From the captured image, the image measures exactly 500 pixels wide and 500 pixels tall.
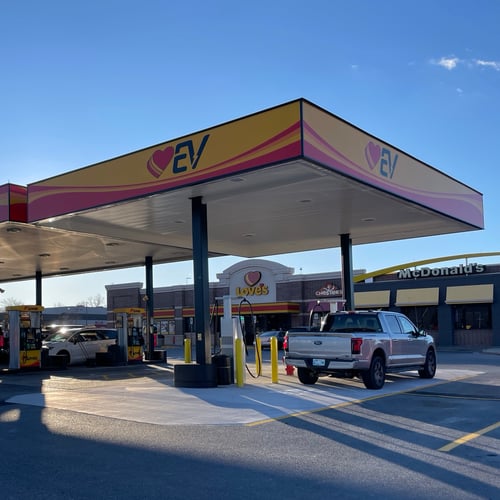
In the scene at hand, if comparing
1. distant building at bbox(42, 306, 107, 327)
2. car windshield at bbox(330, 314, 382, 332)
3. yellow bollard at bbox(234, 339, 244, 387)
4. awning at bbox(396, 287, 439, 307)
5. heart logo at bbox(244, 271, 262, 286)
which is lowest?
distant building at bbox(42, 306, 107, 327)

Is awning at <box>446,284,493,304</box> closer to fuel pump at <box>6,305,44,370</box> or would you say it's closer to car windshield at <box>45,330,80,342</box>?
car windshield at <box>45,330,80,342</box>

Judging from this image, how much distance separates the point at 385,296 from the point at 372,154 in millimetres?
31507

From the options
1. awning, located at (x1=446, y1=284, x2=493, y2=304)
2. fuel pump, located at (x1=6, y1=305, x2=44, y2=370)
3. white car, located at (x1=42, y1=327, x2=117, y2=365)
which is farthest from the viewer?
awning, located at (x1=446, y1=284, x2=493, y2=304)

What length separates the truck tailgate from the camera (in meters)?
15.0

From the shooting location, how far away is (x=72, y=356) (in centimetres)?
2688

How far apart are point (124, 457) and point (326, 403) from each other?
5751mm

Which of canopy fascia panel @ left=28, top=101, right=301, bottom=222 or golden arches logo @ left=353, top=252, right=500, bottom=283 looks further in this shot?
golden arches logo @ left=353, top=252, right=500, bottom=283

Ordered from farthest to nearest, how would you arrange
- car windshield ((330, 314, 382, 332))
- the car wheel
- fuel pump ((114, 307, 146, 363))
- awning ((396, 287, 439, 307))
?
awning ((396, 287, 439, 307)), fuel pump ((114, 307, 146, 363)), the car wheel, car windshield ((330, 314, 382, 332))

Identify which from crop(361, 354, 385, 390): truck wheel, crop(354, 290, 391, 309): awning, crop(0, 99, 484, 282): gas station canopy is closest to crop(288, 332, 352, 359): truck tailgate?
crop(361, 354, 385, 390): truck wheel

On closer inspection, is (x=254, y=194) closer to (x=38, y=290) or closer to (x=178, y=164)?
(x=178, y=164)

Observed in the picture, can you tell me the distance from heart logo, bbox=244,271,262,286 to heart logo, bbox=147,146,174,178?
38.4 m

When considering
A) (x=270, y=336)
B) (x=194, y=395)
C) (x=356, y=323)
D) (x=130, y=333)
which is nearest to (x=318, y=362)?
(x=356, y=323)

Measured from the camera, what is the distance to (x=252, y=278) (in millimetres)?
54062

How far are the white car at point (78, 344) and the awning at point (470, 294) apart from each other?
78.2 ft
